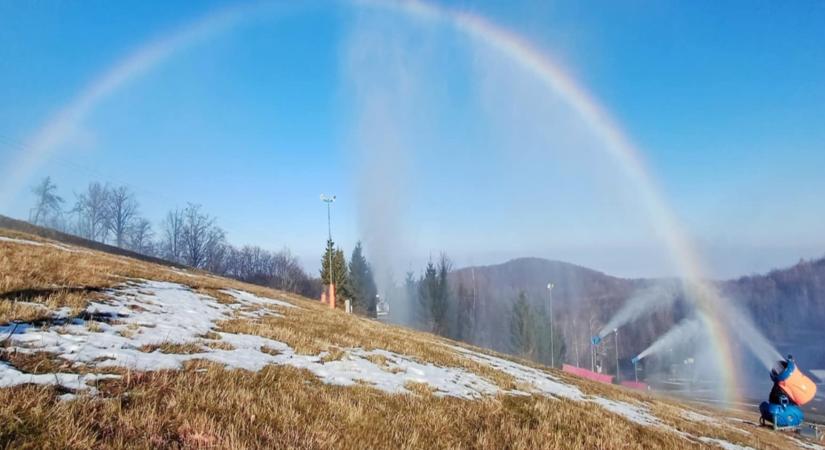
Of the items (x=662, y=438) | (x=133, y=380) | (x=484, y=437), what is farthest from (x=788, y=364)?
(x=133, y=380)

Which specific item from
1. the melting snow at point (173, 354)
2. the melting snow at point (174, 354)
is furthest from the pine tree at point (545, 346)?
the melting snow at point (173, 354)

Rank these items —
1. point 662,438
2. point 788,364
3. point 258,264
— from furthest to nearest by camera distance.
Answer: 1. point 258,264
2. point 788,364
3. point 662,438

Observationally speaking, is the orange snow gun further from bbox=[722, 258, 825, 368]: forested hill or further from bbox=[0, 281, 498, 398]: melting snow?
bbox=[722, 258, 825, 368]: forested hill

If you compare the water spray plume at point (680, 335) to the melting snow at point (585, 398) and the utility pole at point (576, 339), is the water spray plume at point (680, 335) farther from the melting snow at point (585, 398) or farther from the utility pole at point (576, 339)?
the melting snow at point (585, 398)

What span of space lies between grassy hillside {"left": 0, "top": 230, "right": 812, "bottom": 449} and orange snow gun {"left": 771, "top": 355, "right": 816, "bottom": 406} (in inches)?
319

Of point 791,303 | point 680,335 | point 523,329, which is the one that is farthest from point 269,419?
point 791,303

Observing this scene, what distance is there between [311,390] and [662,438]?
6.28m

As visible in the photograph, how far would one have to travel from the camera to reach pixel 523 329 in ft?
293

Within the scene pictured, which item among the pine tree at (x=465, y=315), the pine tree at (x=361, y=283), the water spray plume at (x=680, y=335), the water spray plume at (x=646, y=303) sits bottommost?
the water spray plume at (x=680, y=335)

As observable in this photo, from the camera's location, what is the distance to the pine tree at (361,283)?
82.4 m

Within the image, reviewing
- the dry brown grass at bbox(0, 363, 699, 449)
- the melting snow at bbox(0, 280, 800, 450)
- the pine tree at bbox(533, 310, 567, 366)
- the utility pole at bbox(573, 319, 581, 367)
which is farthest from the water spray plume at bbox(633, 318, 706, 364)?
the dry brown grass at bbox(0, 363, 699, 449)

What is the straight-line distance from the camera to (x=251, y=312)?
12.2 meters

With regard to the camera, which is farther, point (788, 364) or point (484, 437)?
point (788, 364)

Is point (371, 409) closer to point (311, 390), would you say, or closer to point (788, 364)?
point (311, 390)
